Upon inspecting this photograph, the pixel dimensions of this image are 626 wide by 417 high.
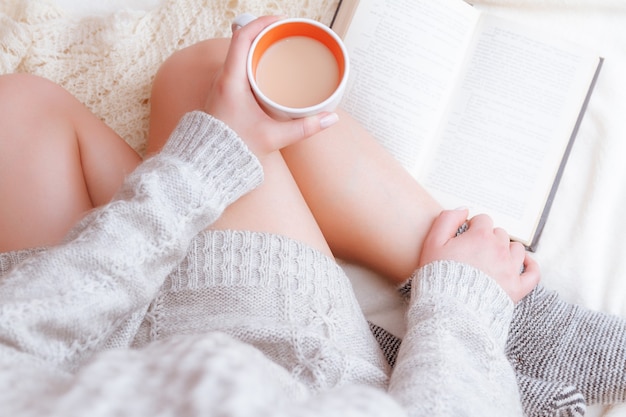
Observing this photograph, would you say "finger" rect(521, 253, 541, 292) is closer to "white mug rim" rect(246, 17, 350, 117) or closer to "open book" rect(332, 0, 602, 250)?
"open book" rect(332, 0, 602, 250)

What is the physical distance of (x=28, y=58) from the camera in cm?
91

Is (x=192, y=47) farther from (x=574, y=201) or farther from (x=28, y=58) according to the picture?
(x=574, y=201)

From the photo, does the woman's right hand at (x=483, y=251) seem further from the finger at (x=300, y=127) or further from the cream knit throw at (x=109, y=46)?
the cream knit throw at (x=109, y=46)

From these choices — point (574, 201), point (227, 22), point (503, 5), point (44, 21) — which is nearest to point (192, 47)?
point (227, 22)

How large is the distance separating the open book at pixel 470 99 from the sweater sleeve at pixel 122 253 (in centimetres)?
30

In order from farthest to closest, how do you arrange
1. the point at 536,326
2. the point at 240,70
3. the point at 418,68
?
the point at 418,68, the point at 536,326, the point at 240,70

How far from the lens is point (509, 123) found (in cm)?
87

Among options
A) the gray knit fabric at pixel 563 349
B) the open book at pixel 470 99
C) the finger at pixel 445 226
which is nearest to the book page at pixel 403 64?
the open book at pixel 470 99

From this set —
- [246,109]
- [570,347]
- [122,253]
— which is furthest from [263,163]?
[570,347]

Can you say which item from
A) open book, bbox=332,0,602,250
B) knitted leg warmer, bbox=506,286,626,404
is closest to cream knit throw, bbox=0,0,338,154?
open book, bbox=332,0,602,250

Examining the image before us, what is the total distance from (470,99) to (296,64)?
33cm

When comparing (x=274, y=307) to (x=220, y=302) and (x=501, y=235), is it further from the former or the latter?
(x=501, y=235)

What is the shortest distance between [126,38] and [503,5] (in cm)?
55

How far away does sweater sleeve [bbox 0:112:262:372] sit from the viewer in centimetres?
51
